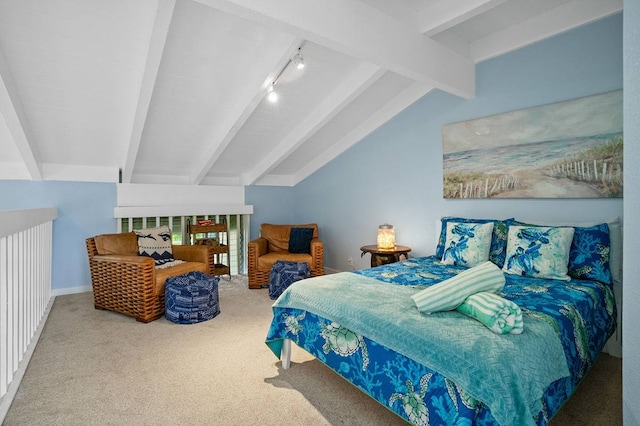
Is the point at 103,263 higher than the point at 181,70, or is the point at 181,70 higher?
the point at 181,70

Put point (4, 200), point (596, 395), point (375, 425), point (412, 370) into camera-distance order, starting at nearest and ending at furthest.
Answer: point (412, 370), point (375, 425), point (596, 395), point (4, 200)

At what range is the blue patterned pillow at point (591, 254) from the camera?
239 cm

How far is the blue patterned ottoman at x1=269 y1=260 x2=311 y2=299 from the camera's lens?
3929 mm

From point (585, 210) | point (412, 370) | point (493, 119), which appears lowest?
point (412, 370)

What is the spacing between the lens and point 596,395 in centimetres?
206

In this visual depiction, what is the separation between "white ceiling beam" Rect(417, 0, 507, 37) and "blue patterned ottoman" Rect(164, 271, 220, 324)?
3041mm

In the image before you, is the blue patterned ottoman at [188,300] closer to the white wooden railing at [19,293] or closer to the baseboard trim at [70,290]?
the white wooden railing at [19,293]

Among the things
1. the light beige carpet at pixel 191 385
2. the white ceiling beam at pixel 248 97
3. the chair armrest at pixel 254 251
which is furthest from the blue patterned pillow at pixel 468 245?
the chair armrest at pixel 254 251

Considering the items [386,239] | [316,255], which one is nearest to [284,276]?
[316,255]

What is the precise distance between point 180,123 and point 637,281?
3.82m

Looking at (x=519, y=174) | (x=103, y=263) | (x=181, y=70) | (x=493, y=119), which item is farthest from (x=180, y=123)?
(x=519, y=174)

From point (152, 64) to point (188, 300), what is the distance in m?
2.04

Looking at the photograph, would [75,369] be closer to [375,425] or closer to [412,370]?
[375,425]

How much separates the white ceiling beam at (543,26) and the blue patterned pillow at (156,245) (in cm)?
395
